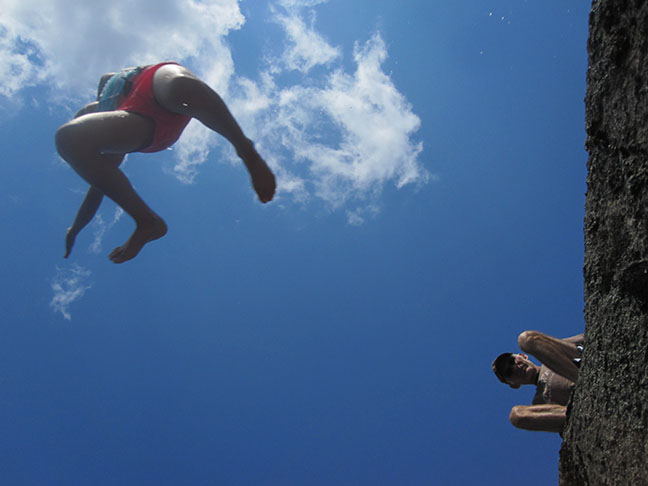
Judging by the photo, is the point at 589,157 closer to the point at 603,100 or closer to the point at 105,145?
the point at 603,100

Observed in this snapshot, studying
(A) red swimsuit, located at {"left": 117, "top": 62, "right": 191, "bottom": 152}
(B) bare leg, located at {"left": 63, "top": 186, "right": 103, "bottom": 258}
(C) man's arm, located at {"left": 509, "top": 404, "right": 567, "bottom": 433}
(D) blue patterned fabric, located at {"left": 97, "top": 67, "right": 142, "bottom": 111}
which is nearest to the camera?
(C) man's arm, located at {"left": 509, "top": 404, "right": 567, "bottom": 433}

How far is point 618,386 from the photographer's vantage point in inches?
43.2

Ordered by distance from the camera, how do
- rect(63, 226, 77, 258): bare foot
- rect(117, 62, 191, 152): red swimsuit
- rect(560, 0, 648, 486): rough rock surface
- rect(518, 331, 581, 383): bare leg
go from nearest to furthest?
rect(560, 0, 648, 486): rough rock surface, rect(518, 331, 581, 383): bare leg, rect(117, 62, 191, 152): red swimsuit, rect(63, 226, 77, 258): bare foot

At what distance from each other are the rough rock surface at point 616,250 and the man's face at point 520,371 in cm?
190

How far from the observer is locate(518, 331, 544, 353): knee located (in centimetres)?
222

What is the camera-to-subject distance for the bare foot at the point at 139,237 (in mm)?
3113

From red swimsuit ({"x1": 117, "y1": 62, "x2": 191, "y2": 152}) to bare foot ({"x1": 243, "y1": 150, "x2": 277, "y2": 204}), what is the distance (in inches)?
20.4

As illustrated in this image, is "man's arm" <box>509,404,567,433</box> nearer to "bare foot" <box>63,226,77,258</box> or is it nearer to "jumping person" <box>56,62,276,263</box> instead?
"jumping person" <box>56,62,276,263</box>

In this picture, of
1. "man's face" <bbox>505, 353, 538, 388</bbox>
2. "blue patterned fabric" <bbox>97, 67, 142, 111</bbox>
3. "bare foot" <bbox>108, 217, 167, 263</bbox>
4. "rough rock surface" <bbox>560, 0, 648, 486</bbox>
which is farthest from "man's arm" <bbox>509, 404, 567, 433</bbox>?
"blue patterned fabric" <bbox>97, 67, 142, 111</bbox>

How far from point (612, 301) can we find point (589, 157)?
0.37 metres

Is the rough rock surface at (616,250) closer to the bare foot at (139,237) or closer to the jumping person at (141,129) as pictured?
the jumping person at (141,129)

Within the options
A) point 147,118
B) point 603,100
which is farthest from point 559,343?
point 147,118

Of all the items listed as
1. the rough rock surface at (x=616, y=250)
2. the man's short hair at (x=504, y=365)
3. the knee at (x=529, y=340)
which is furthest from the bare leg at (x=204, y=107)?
the rough rock surface at (x=616, y=250)

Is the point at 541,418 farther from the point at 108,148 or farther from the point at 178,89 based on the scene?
the point at 108,148
